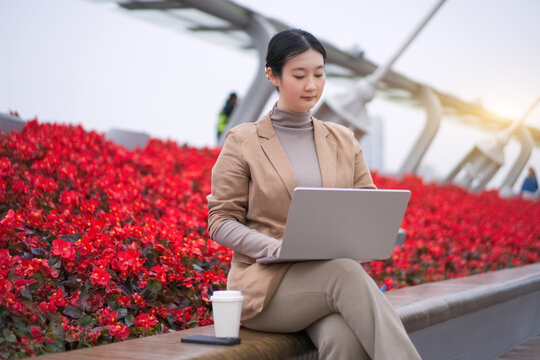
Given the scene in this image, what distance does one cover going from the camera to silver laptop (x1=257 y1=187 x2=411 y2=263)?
247 centimetres

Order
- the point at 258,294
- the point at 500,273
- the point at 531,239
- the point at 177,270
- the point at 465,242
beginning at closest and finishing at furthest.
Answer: the point at 258,294 → the point at 177,270 → the point at 500,273 → the point at 465,242 → the point at 531,239

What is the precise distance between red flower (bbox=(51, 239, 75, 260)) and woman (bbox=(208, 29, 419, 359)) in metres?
0.80

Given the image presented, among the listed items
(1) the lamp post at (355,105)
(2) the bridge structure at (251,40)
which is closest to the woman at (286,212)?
(2) the bridge structure at (251,40)

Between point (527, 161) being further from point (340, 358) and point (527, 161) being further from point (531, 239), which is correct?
point (340, 358)

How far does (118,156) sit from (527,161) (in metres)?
26.1

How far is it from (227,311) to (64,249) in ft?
3.53

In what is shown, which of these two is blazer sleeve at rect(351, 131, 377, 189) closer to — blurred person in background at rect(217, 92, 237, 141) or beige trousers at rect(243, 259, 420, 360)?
beige trousers at rect(243, 259, 420, 360)

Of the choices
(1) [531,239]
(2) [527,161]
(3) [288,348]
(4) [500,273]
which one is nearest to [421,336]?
(3) [288,348]

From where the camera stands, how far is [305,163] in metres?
2.98

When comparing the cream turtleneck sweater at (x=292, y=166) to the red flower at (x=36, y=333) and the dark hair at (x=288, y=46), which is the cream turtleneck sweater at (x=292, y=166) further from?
the red flower at (x=36, y=333)

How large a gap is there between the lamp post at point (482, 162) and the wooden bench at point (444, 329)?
13.2m

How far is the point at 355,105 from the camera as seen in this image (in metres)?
12.1

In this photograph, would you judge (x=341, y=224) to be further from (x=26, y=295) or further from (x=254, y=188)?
(x=26, y=295)

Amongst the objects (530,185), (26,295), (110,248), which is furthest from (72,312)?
(530,185)
